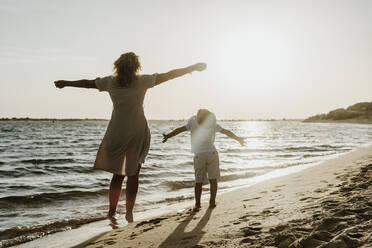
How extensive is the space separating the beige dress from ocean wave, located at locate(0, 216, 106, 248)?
1.81 meters

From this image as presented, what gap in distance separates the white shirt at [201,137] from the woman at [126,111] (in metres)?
1.28

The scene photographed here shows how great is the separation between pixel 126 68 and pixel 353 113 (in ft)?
381

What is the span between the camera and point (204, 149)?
568 cm

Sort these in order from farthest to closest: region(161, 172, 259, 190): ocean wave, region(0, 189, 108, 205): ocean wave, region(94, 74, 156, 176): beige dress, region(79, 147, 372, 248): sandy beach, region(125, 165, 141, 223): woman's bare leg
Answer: region(161, 172, 259, 190): ocean wave < region(0, 189, 108, 205): ocean wave < region(125, 165, 141, 223): woman's bare leg < region(94, 74, 156, 176): beige dress < region(79, 147, 372, 248): sandy beach

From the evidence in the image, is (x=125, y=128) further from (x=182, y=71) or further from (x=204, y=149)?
(x=204, y=149)

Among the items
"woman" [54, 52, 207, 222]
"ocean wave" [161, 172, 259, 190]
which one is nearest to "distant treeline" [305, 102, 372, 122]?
"ocean wave" [161, 172, 259, 190]

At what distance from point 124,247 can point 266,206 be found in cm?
198

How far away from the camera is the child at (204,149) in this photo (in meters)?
5.64

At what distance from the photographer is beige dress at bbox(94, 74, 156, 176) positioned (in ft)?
14.6

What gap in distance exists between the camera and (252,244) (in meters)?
2.97

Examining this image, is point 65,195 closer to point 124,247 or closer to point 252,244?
point 124,247

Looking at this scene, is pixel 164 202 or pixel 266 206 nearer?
pixel 266 206

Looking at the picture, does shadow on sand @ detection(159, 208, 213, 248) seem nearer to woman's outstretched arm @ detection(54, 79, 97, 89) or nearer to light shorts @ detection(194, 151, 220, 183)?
light shorts @ detection(194, 151, 220, 183)

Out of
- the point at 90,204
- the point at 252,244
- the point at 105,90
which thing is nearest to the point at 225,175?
the point at 90,204
